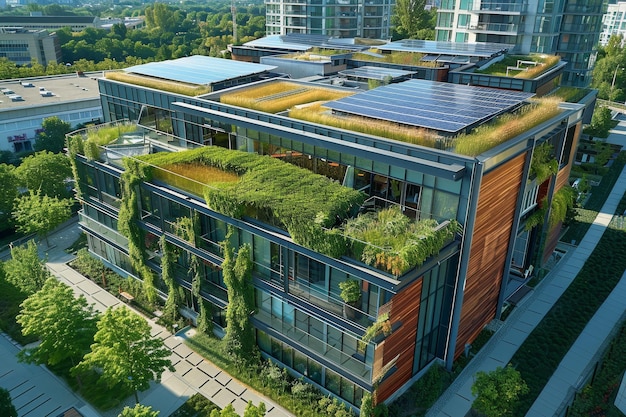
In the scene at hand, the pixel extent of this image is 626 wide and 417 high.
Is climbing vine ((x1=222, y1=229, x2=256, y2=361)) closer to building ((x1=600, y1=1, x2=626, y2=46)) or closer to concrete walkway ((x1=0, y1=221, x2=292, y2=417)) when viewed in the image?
concrete walkway ((x1=0, y1=221, x2=292, y2=417))

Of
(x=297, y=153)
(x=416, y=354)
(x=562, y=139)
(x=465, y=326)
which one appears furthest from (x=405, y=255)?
(x=562, y=139)

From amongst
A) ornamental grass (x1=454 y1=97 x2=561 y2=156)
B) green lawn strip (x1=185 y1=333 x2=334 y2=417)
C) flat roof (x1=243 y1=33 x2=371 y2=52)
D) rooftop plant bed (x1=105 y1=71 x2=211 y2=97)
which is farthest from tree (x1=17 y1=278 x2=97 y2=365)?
flat roof (x1=243 y1=33 x2=371 y2=52)

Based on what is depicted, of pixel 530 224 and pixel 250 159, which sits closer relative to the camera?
pixel 250 159

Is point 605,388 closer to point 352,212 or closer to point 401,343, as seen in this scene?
point 401,343

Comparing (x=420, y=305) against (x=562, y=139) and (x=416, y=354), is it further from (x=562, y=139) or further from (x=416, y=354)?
(x=562, y=139)

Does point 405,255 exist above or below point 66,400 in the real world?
above

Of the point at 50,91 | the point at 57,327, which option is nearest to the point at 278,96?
the point at 57,327
